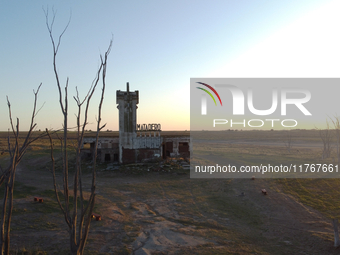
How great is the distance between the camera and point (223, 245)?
24.5 feet

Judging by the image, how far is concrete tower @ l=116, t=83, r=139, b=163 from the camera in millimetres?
21734

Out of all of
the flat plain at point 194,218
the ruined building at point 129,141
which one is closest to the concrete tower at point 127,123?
the ruined building at point 129,141

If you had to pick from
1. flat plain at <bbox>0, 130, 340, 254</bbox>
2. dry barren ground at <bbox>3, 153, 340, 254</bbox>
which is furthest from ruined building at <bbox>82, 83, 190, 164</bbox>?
dry barren ground at <bbox>3, 153, 340, 254</bbox>

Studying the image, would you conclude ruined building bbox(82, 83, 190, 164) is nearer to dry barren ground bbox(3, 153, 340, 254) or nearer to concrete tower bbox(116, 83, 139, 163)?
concrete tower bbox(116, 83, 139, 163)

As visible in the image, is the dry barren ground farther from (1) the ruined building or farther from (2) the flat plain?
(1) the ruined building

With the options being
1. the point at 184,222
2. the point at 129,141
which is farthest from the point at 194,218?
the point at 129,141

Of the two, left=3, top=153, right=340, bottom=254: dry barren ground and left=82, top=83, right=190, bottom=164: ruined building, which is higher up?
left=82, top=83, right=190, bottom=164: ruined building

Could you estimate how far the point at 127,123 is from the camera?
21859 mm

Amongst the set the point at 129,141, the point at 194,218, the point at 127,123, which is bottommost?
the point at 194,218

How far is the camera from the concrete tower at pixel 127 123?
2173 centimetres

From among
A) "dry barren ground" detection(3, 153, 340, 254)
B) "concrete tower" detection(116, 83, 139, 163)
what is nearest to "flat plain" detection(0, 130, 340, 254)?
"dry barren ground" detection(3, 153, 340, 254)

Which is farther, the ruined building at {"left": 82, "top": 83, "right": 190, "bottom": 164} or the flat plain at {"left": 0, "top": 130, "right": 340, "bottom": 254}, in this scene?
the ruined building at {"left": 82, "top": 83, "right": 190, "bottom": 164}

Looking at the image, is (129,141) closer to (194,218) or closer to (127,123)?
(127,123)

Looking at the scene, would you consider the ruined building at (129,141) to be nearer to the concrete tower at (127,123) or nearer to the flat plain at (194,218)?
the concrete tower at (127,123)
